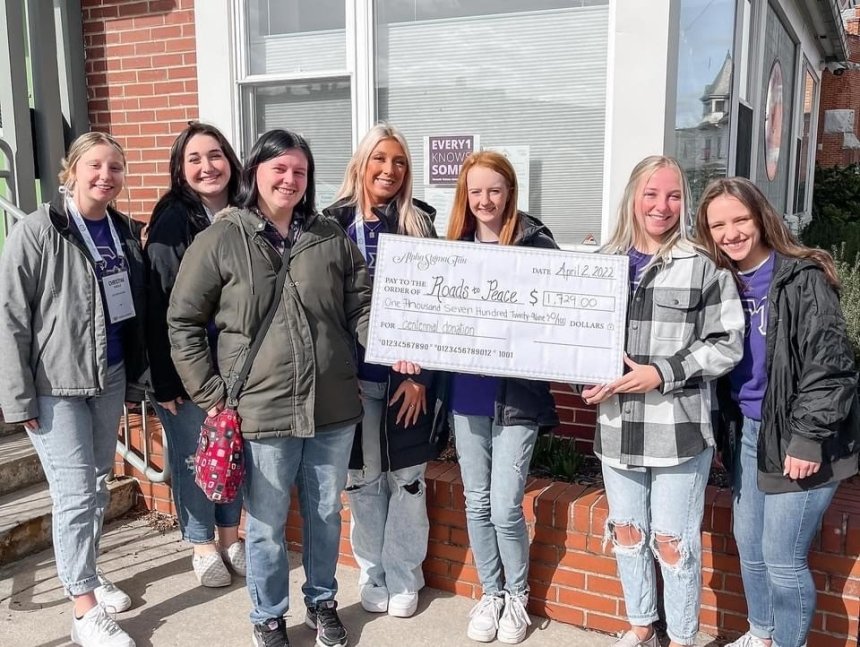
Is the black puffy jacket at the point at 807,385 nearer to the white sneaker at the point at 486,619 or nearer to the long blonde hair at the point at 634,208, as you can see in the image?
the long blonde hair at the point at 634,208

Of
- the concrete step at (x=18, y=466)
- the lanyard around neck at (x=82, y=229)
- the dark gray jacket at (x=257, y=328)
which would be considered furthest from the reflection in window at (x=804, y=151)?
the lanyard around neck at (x=82, y=229)

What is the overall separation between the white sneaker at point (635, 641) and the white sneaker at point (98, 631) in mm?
1932

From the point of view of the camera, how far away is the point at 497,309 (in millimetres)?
2875

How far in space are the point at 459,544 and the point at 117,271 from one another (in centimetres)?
189

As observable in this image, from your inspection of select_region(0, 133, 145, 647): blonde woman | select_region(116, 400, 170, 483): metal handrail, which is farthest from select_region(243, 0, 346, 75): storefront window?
select_region(116, 400, 170, 483): metal handrail

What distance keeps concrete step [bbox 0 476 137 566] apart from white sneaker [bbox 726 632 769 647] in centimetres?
324

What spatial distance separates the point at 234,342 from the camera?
2693 millimetres

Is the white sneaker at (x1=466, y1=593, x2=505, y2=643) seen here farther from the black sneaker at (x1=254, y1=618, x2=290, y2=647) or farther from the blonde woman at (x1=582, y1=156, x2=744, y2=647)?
the black sneaker at (x1=254, y1=618, x2=290, y2=647)

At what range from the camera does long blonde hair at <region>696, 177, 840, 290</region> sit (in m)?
2.55

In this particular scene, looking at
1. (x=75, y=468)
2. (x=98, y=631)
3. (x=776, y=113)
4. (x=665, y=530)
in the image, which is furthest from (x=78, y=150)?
(x=776, y=113)

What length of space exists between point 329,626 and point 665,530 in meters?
1.37

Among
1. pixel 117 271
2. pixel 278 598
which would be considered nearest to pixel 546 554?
pixel 278 598

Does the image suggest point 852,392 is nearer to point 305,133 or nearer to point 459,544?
point 459,544

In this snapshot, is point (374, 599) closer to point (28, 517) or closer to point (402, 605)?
point (402, 605)
